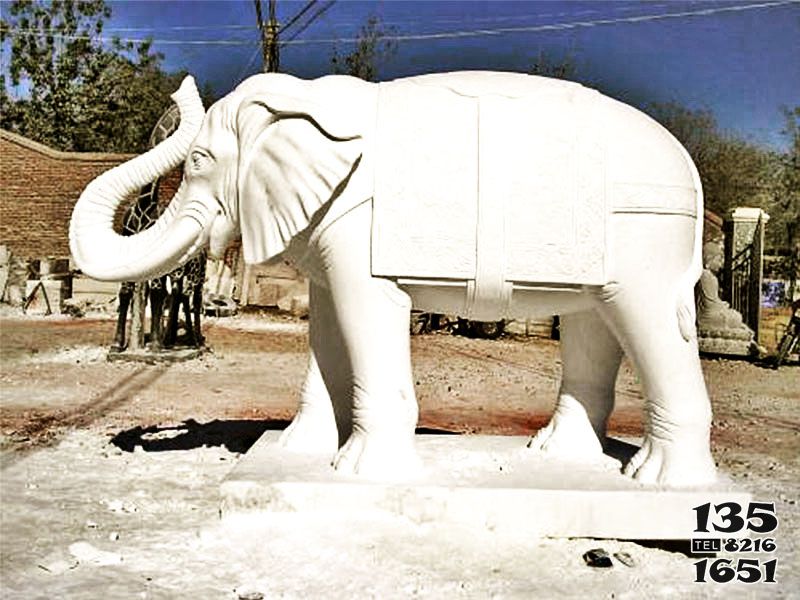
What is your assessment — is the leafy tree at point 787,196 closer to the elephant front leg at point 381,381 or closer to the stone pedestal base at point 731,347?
the stone pedestal base at point 731,347

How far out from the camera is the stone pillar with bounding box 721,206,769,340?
11891 millimetres

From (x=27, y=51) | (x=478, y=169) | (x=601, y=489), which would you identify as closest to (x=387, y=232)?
(x=478, y=169)

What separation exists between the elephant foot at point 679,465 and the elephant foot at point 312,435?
1.23 metres

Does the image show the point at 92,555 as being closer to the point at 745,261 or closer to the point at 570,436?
the point at 570,436

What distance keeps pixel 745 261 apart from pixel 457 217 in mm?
10478

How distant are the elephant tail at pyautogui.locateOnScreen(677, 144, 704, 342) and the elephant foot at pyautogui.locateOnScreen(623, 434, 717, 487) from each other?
0.38 m

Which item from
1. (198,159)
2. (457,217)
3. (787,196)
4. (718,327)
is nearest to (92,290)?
(718,327)

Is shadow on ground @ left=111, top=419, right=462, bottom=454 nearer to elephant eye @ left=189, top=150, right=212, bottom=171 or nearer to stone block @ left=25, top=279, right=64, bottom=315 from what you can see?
elephant eye @ left=189, top=150, right=212, bottom=171

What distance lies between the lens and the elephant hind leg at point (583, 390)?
3.48 m

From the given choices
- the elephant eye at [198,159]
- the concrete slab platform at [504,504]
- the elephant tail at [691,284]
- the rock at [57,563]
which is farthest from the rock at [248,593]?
the elephant tail at [691,284]

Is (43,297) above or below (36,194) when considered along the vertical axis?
below

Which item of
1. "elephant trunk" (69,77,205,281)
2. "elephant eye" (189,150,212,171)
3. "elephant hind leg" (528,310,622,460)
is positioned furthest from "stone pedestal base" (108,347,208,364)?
"elephant hind leg" (528,310,622,460)

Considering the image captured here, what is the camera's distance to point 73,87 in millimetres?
24344

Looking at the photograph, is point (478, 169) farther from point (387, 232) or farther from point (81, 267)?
point (81, 267)
